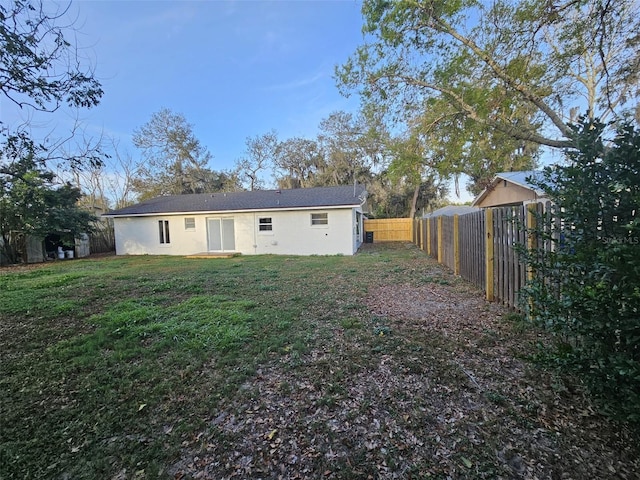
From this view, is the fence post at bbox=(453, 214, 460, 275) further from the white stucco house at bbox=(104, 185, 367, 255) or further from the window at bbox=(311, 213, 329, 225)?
the window at bbox=(311, 213, 329, 225)

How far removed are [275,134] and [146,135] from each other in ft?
38.8

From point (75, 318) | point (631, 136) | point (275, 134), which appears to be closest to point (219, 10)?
point (75, 318)

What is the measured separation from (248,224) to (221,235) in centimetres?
176

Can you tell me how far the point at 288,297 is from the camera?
5617 millimetres

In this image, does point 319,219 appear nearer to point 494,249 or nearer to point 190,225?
point 190,225

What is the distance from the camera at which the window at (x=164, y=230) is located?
52.2 feet

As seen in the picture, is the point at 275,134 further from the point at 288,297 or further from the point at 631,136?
the point at 631,136

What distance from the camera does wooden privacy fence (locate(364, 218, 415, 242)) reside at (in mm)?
21578

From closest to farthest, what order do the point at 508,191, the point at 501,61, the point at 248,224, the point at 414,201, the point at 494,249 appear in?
the point at 494,249
the point at 501,61
the point at 508,191
the point at 248,224
the point at 414,201

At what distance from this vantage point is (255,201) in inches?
615

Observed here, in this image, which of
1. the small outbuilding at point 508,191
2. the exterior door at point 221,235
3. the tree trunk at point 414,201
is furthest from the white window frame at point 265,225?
the tree trunk at point 414,201

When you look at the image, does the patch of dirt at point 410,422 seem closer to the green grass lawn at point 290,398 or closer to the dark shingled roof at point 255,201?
the green grass lawn at point 290,398

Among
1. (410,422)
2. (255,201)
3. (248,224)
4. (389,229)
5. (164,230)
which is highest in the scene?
(255,201)

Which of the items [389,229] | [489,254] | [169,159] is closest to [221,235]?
[389,229]
